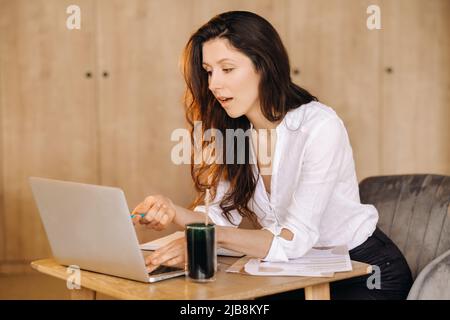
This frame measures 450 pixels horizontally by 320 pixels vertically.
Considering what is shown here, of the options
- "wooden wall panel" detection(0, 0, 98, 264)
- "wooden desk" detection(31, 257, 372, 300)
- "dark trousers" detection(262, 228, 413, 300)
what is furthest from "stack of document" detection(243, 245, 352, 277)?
"wooden wall panel" detection(0, 0, 98, 264)

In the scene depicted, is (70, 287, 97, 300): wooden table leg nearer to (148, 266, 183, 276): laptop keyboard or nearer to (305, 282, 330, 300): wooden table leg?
(148, 266, 183, 276): laptop keyboard

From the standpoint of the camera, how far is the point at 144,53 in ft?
10.9

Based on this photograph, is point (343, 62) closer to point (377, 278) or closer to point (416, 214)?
point (416, 214)

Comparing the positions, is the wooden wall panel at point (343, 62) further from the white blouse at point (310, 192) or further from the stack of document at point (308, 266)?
the stack of document at point (308, 266)

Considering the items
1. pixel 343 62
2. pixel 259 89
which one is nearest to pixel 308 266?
pixel 259 89

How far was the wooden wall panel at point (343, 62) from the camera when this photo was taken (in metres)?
3.39

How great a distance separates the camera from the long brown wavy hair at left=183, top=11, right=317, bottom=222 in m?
1.70

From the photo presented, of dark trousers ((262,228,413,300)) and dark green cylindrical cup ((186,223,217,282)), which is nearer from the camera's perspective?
dark green cylindrical cup ((186,223,217,282))

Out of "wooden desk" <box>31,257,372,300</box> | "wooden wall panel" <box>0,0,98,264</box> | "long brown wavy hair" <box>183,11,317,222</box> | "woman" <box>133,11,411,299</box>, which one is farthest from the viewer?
"wooden wall panel" <box>0,0,98,264</box>

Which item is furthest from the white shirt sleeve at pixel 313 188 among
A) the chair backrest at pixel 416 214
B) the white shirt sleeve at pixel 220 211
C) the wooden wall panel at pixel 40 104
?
the wooden wall panel at pixel 40 104

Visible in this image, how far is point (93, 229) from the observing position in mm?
1259

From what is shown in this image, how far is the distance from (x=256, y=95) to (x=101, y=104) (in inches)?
68.3
